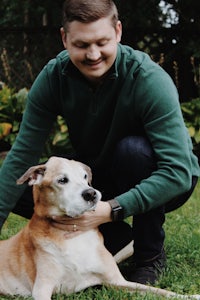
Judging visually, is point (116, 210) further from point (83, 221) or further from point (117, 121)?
point (117, 121)

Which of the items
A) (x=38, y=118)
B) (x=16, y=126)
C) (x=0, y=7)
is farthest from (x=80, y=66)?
(x=0, y=7)

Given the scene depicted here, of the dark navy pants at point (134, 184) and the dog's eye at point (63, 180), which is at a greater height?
the dog's eye at point (63, 180)

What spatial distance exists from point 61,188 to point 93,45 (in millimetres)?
857

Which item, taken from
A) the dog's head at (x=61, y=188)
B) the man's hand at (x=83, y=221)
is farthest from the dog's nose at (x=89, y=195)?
the man's hand at (x=83, y=221)

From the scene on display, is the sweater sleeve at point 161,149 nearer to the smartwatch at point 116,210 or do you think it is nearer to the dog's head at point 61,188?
the smartwatch at point 116,210

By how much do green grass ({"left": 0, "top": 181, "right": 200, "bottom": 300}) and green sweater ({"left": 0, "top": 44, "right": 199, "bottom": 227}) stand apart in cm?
51

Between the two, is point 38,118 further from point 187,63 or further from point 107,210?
point 187,63

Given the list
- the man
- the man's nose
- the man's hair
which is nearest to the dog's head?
the man

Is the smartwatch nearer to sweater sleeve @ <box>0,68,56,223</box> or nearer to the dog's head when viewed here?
the dog's head

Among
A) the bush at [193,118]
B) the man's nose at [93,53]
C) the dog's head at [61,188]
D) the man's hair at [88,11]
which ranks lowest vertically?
the bush at [193,118]

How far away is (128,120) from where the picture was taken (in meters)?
3.54

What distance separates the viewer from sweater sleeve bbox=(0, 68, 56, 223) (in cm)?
371

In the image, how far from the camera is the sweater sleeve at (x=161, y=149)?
3.29m

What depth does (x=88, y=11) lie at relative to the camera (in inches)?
124
